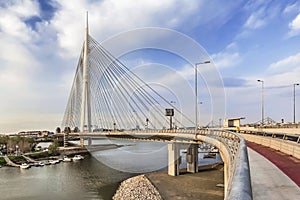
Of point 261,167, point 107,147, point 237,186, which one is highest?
point 237,186

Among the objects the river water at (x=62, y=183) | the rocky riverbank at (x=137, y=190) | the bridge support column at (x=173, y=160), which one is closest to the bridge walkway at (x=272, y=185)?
the rocky riverbank at (x=137, y=190)

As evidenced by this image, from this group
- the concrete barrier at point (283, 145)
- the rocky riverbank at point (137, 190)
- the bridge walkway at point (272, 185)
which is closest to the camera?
the bridge walkway at point (272, 185)

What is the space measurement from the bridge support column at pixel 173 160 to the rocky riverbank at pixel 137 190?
17.0 feet

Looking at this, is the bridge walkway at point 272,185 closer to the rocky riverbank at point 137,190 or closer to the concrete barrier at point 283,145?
the concrete barrier at point 283,145

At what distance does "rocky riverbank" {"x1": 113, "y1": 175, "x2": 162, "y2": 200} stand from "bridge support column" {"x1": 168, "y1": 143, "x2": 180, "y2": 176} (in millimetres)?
5173

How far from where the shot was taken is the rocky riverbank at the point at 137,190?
28.4m

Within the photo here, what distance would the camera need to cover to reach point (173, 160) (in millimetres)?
40594

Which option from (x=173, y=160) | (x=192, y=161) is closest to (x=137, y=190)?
(x=173, y=160)

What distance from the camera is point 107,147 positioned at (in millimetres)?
102938

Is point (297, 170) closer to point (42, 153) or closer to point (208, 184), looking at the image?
point (208, 184)

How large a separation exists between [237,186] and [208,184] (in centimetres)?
3153

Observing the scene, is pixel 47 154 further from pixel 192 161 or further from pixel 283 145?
pixel 283 145

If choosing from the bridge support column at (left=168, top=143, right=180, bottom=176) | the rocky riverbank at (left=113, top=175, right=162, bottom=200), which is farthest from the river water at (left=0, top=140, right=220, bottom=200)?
the bridge support column at (left=168, top=143, right=180, bottom=176)

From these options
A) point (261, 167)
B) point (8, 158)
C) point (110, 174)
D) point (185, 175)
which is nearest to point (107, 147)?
point (8, 158)
